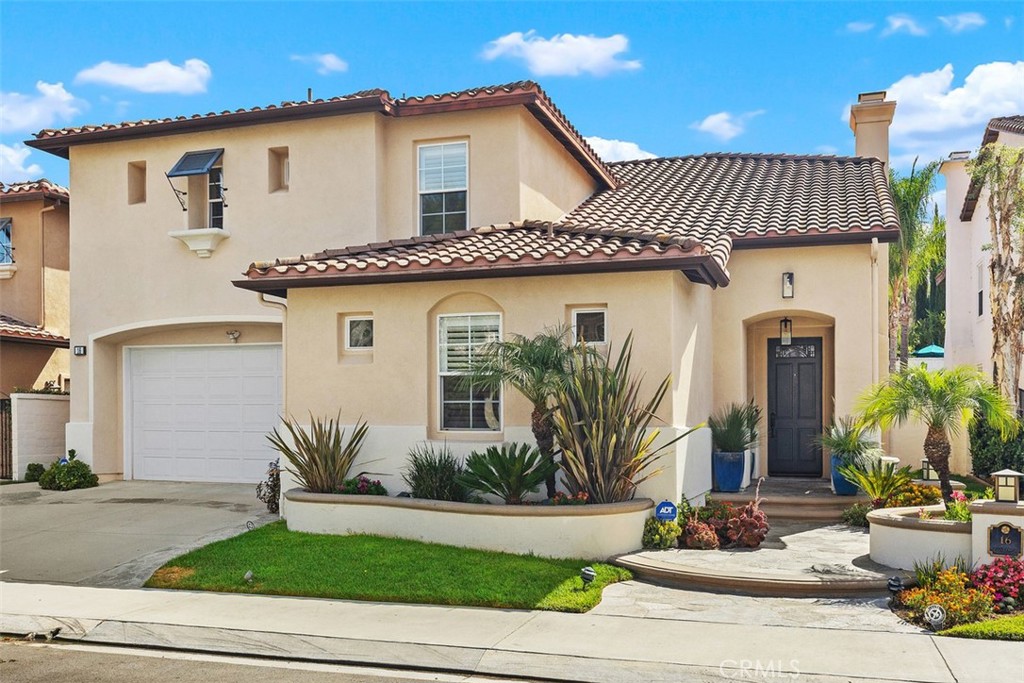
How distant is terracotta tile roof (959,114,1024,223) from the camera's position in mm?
17938

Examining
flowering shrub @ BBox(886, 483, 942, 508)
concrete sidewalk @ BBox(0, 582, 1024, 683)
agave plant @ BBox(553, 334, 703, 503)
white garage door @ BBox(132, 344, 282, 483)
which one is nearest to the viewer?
concrete sidewalk @ BBox(0, 582, 1024, 683)

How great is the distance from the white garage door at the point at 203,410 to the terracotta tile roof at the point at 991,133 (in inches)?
537

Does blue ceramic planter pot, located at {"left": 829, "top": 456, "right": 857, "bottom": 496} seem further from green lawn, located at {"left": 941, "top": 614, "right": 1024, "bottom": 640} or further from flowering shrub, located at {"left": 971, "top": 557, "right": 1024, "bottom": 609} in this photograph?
green lawn, located at {"left": 941, "top": 614, "right": 1024, "bottom": 640}

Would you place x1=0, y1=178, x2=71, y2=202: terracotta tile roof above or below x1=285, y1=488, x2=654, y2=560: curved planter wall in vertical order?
above

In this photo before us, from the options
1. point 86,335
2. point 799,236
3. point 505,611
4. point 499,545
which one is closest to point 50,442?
point 86,335

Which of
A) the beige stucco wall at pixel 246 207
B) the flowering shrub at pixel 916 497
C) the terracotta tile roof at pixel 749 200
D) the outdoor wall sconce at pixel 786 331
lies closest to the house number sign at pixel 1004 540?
the flowering shrub at pixel 916 497

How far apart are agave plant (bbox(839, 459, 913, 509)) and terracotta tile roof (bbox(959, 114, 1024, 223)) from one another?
7114 millimetres

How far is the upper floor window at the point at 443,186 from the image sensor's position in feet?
49.8

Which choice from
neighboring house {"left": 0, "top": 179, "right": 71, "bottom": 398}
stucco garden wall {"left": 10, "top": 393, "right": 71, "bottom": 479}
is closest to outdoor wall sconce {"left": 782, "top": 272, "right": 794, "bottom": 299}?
stucco garden wall {"left": 10, "top": 393, "right": 71, "bottom": 479}

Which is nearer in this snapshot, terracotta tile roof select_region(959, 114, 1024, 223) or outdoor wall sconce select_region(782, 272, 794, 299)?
outdoor wall sconce select_region(782, 272, 794, 299)

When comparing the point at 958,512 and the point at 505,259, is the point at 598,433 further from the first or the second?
the point at 958,512

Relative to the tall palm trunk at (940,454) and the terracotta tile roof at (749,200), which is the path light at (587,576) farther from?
the terracotta tile roof at (749,200)

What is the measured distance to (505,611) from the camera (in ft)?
29.5

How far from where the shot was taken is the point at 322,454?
40.7 feet
